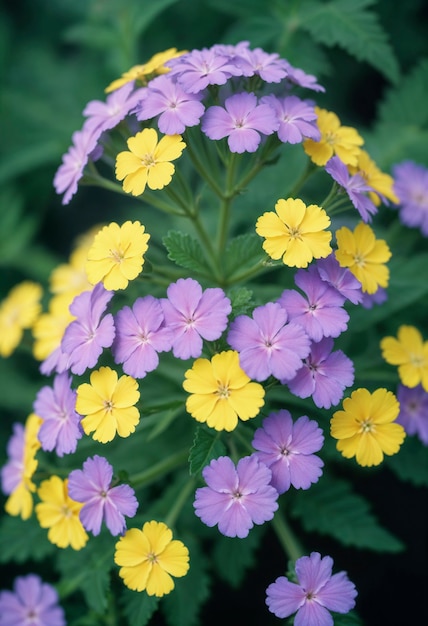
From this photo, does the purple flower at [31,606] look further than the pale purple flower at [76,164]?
Yes

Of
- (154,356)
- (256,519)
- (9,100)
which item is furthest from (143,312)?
(9,100)

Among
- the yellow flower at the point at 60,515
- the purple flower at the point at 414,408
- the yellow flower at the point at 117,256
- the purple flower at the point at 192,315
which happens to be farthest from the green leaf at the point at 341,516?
the yellow flower at the point at 117,256

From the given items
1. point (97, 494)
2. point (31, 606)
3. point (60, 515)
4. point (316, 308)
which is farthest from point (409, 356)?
point (31, 606)

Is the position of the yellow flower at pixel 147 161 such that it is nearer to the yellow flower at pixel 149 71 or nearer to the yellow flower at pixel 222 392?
the yellow flower at pixel 149 71

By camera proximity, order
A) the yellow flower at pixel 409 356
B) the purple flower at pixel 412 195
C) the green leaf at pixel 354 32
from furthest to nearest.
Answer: the purple flower at pixel 412 195
the green leaf at pixel 354 32
the yellow flower at pixel 409 356

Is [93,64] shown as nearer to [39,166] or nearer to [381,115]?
[39,166]

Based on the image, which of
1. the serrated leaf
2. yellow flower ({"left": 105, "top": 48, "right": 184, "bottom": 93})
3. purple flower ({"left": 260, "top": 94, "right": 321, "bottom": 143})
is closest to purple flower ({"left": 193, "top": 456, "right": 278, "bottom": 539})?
the serrated leaf
